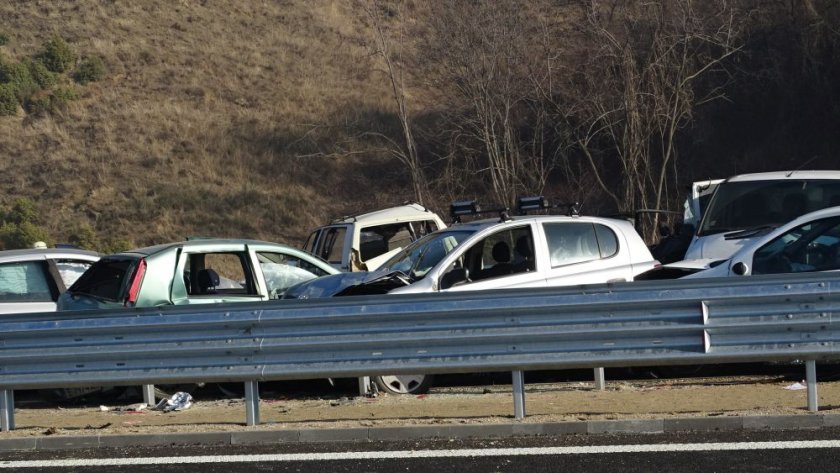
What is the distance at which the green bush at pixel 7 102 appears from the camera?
138 feet

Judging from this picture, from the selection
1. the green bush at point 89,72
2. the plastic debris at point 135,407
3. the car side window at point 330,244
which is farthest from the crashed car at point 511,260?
the green bush at point 89,72

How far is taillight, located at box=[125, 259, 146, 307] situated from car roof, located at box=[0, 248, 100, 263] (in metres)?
Answer: 2.22

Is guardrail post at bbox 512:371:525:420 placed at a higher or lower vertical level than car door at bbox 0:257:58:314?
lower

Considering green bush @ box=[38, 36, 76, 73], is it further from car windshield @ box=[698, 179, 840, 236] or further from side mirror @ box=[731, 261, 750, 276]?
side mirror @ box=[731, 261, 750, 276]

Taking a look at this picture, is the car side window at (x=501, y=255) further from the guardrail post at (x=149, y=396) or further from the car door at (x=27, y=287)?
the car door at (x=27, y=287)

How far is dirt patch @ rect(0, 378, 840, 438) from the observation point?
8.57m

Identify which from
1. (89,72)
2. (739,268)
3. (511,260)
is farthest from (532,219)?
(89,72)

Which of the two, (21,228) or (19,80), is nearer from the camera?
(21,228)

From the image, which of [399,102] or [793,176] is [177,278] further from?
[399,102]

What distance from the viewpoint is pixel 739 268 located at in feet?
36.4

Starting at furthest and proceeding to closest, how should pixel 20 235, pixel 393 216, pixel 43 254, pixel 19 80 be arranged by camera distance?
pixel 19 80
pixel 20 235
pixel 393 216
pixel 43 254

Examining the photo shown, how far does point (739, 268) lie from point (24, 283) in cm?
785

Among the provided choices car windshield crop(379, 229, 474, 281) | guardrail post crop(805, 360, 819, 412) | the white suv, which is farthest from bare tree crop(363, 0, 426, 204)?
guardrail post crop(805, 360, 819, 412)

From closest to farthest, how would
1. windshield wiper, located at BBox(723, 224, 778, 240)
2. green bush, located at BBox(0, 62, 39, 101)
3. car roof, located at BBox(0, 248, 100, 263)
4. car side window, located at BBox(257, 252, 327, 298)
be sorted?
car side window, located at BBox(257, 252, 327, 298)
car roof, located at BBox(0, 248, 100, 263)
windshield wiper, located at BBox(723, 224, 778, 240)
green bush, located at BBox(0, 62, 39, 101)
